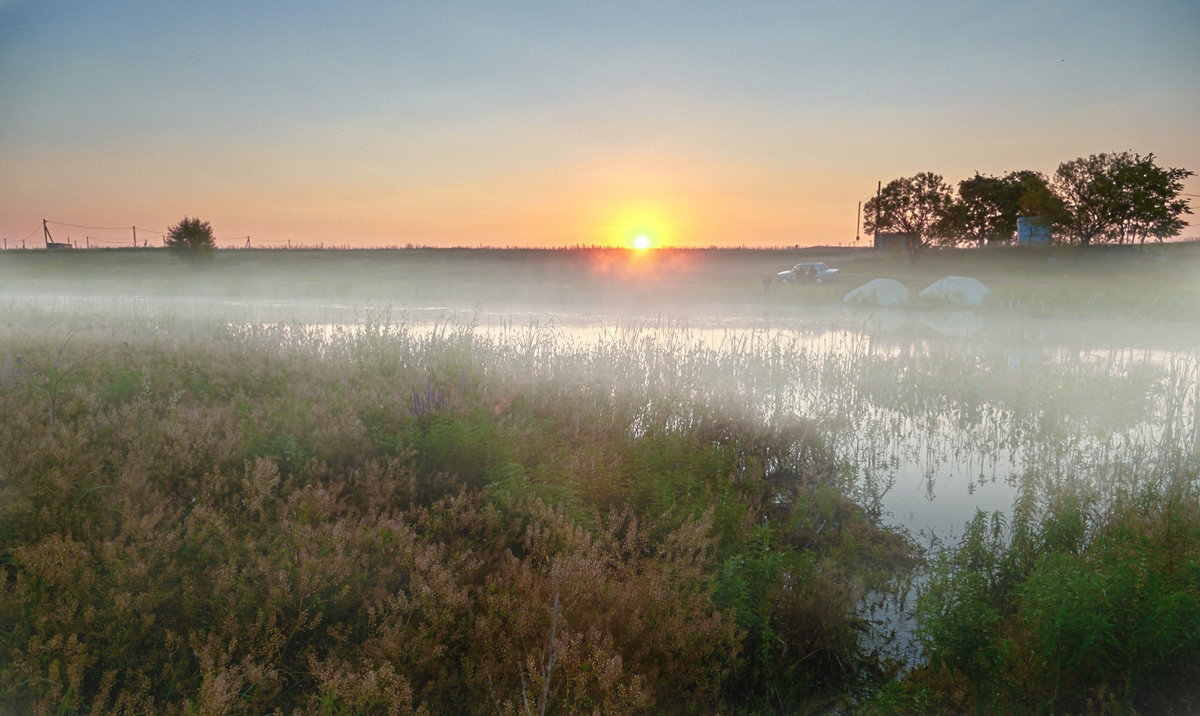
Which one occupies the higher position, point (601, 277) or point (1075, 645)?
point (601, 277)

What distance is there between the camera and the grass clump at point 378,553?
3746mm

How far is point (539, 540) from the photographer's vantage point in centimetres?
506

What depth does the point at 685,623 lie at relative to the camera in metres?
4.60

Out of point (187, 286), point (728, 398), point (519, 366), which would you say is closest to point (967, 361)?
point (728, 398)

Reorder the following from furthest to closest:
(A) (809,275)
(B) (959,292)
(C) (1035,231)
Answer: (C) (1035,231)
(A) (809,275)
(B) (959,292)

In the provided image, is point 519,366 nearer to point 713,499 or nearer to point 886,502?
point 713,499

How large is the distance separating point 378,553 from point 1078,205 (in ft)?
224

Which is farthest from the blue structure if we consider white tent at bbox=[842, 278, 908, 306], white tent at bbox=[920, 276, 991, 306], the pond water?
the pond water

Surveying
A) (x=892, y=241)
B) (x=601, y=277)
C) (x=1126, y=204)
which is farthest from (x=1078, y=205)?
(x=601, y=277)

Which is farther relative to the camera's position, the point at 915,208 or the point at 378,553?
the point at 915,208

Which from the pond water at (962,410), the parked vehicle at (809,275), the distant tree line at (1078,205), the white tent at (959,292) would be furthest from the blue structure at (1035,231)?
the pond water at (962,410)

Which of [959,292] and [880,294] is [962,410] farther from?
[959,292]

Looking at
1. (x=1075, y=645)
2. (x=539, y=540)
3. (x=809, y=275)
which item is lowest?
(x=1075, y=645)

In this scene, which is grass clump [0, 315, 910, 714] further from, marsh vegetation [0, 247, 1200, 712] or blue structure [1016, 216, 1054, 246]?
blue structure [1016, 216, 1054, 246]
